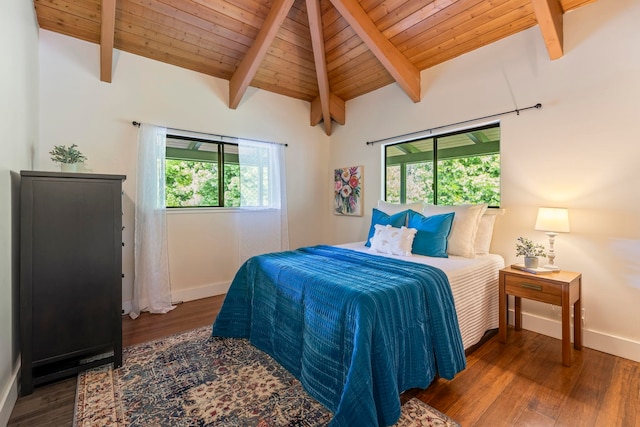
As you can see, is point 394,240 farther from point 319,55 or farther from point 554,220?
point 319,55

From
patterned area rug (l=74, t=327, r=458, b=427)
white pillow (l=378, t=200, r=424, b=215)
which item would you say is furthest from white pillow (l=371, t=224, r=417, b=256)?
patterned area rug (l=74, t=327, r=458, b=427)

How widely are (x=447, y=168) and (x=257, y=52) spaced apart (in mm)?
2511

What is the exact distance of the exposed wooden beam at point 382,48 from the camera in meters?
2.78

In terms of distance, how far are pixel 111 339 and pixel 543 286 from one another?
125 inches

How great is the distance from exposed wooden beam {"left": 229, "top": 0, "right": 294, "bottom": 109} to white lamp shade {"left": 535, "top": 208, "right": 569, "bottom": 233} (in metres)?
2.87

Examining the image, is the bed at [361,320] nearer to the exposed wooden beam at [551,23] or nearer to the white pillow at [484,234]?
the white pillow at [484,234]

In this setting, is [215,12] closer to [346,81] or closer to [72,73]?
[72,73]

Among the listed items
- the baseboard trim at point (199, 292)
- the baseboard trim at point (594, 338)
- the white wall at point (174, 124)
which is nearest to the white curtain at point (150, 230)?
the white wall at point (174, 124)

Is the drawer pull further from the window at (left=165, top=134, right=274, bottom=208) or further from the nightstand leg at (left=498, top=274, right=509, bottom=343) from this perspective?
the window at (left=165, top=134, right=274, bottom=208)

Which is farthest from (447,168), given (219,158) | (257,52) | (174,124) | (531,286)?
(174,124)

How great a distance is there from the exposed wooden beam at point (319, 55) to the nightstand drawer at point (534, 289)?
2.98 m

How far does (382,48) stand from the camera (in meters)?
A: 3.09

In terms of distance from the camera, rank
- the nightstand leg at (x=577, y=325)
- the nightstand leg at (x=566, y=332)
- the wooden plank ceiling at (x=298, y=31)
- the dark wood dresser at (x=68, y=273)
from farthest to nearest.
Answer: the wooden plank ceiling at (x=298, y=31)
the nightstand leg at (x=577, y=325)
the nightstand leg at (x=566, y=332)
the dark wood dresser at (x=68, y=273)

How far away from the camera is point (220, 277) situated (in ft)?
12.4
